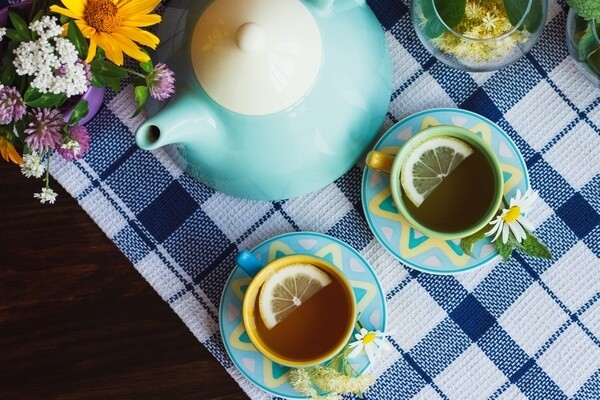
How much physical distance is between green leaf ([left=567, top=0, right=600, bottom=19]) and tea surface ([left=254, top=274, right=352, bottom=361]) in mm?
364

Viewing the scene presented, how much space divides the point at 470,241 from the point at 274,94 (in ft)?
0.92

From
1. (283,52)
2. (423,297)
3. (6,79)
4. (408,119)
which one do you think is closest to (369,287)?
(423,297)

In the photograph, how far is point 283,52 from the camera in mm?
646

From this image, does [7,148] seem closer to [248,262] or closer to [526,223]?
[248,262]

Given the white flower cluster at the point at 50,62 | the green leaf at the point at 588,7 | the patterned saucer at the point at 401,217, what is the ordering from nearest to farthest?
1. the white flower cluster at the point at 50,62
2. the green leaf at the point at 588,7
3. the patterned saucer at the point at 401,217

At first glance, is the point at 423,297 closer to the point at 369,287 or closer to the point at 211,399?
the point at 369,287

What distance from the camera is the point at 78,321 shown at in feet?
2.89

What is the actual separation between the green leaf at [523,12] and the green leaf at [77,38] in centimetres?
42

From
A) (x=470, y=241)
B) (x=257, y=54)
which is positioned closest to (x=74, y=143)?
(x=257, y=54)

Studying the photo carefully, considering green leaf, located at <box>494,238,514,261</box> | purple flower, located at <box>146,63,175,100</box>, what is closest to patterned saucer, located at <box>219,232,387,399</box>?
green leaf, located at <box>494,238,514,261</box>

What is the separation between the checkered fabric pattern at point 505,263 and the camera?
0.84 meters

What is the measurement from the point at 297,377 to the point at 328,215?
18 cm

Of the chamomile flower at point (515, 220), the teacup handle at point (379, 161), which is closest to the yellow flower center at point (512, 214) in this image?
the chamomile flower at point (515, 220)

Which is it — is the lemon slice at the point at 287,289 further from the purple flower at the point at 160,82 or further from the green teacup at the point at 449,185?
the purple flower at the point at 160,82
